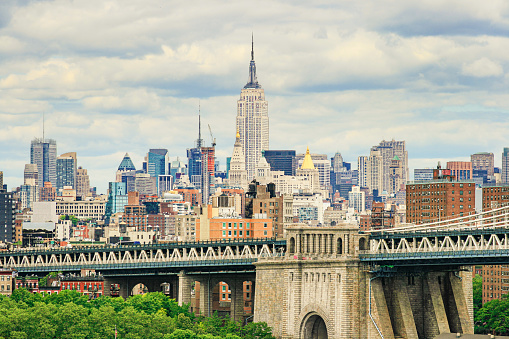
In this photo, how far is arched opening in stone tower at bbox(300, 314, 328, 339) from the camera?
7018 inches

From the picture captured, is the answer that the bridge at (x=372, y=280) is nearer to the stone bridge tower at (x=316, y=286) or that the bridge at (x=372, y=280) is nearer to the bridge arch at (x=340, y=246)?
the bridge arch at (x=340, y=246)

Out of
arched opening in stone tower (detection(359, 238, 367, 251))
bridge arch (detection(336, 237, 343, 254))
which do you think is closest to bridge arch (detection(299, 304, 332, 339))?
bridge arch (detection(336, 237, 343, 254))

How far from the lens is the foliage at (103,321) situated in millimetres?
162125

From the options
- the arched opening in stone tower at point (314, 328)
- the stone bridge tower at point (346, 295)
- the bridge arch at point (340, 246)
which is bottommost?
the arched opening in stone tower at point (314, 328)

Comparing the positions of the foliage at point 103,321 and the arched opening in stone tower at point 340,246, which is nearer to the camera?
the foliage at point 103,321

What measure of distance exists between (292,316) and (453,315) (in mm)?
25125

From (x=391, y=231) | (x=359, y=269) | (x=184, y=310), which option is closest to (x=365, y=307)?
(x=359, y=269)

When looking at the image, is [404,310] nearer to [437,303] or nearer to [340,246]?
[437,303]

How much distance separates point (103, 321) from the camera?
167m

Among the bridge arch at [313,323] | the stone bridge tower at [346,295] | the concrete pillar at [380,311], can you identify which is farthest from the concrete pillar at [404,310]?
the bridge arch at [313,323]

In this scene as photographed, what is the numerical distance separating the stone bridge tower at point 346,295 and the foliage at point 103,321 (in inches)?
206

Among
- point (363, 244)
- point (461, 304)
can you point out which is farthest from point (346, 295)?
point (461, 304)

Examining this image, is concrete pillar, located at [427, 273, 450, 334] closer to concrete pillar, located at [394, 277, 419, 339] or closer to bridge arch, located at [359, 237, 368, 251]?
concrete pillar, located at [394, 277, 419, 339]

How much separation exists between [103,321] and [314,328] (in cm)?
2973
